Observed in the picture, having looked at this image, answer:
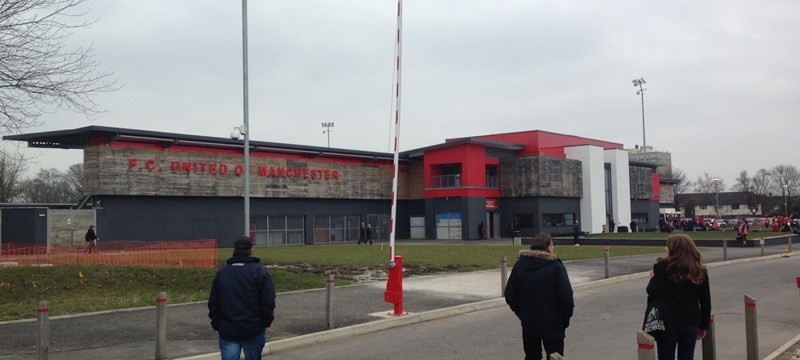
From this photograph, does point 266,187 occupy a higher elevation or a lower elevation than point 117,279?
higher

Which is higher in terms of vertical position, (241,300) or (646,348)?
(241,300)

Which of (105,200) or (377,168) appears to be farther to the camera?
(377,168)

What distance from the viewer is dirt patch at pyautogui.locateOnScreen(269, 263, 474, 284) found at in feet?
69.2

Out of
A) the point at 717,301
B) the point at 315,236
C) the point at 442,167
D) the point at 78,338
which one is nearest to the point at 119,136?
the point at 315,236

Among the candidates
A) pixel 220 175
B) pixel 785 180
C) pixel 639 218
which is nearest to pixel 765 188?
pixel 785 180

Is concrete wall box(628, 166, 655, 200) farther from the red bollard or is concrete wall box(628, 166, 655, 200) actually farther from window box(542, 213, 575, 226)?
the red bollard

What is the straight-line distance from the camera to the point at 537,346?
6.57 metres

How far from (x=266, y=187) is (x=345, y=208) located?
886 cm

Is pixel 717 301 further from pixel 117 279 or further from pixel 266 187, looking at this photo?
pixel 266 187

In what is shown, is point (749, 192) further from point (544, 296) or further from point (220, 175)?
point (544, 296)

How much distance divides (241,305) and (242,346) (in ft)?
1.41

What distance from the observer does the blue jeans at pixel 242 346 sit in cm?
622

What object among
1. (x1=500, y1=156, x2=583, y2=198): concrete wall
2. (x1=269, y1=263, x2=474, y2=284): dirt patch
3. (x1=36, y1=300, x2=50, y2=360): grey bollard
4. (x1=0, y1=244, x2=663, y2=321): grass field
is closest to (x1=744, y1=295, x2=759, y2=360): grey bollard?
(x1=36, y1=300, x2=50, y2=360): grey bollard

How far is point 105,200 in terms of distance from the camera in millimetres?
41406
